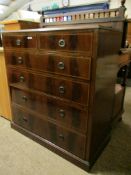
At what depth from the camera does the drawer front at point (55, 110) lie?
1.27 metres

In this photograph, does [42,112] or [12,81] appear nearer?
[42,112]

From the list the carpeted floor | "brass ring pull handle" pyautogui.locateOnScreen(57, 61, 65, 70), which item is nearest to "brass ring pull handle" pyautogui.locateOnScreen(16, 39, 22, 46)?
"brass ring pull handle" pyautogui.locateOnScreen(57, 61, 65, 70)

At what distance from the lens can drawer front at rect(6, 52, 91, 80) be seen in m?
1.11

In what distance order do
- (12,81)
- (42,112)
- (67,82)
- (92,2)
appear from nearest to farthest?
(67,82) → (42,112) → (12,81) → (92,2)

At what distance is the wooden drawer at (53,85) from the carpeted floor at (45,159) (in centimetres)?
65

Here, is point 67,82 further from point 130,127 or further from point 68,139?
point 130,127

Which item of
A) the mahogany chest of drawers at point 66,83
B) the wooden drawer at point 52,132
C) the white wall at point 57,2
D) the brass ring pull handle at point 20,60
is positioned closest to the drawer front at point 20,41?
the mahogany chest of drawers at point 66,83

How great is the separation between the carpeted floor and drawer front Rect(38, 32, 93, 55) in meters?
1.04

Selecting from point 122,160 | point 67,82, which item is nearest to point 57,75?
point 67,82

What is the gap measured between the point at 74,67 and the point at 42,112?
627mm

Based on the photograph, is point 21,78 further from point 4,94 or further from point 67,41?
point 67,41

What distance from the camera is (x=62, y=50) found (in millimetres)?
1188

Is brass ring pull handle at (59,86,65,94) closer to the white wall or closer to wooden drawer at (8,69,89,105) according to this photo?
wooden drawer at (8,69,89,105)

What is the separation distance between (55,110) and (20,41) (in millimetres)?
749
